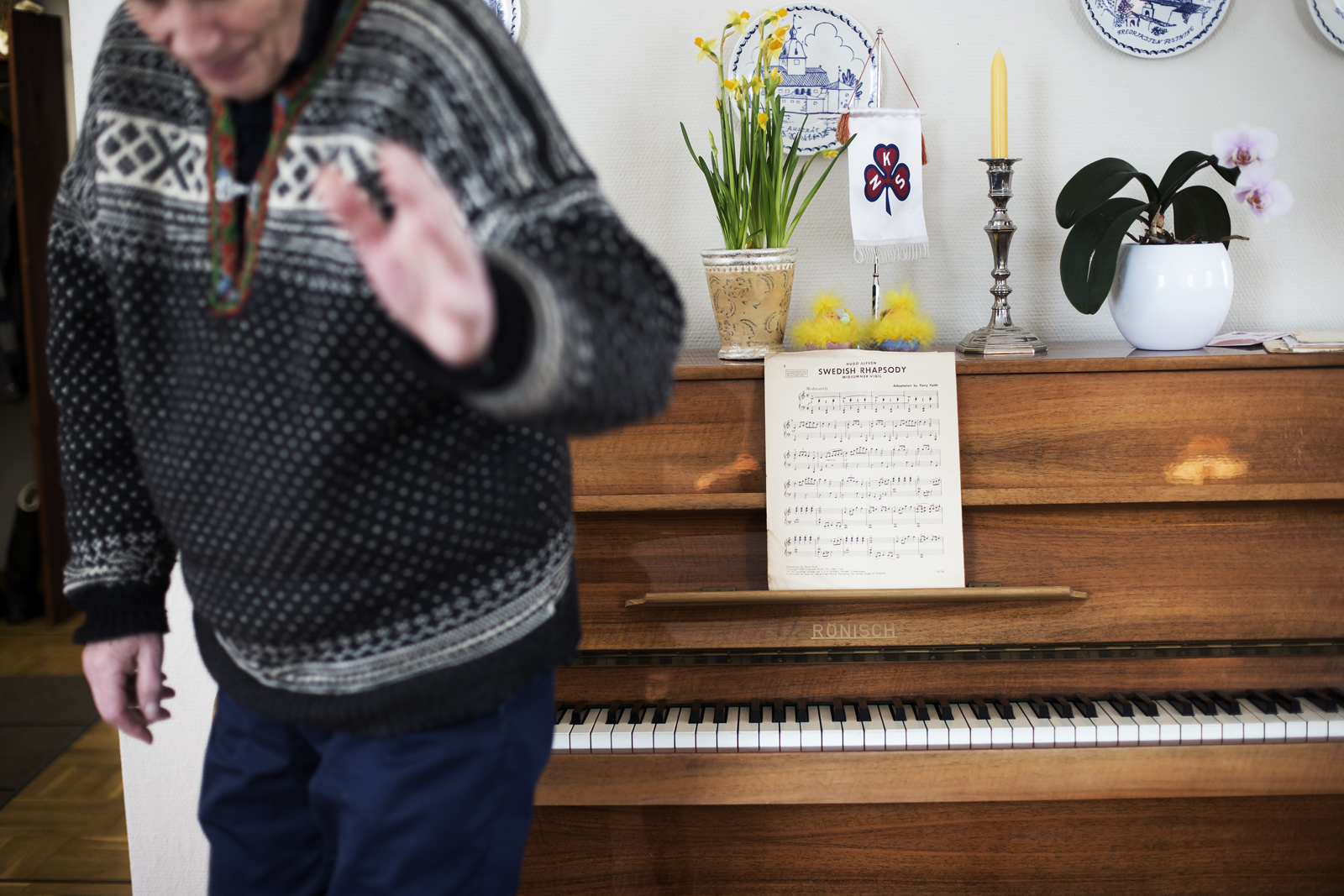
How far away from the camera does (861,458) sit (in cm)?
144

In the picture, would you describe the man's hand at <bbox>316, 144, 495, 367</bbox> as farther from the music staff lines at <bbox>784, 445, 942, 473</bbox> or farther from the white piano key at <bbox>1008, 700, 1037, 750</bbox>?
the white piano key at <bbox>1008, 700, 1037, 750</bbox>

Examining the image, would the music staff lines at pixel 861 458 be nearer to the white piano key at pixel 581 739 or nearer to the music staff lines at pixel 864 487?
the music staff lines at pixel 864 487

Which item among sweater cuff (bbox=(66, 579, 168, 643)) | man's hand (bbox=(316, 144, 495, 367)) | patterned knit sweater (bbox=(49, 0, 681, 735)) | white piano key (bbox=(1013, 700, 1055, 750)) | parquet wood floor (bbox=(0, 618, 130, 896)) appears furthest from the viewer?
parquet wood floor (bbox=(0, 618, 130, 896))

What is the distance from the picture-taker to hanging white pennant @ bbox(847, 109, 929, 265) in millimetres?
1604

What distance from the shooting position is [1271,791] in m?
1.40

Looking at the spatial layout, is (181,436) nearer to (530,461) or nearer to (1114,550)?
(530,461)

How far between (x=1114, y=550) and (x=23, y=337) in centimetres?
393

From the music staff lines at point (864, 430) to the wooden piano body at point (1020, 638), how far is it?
0.06m

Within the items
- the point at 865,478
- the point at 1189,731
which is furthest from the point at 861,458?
the point at 1189,731

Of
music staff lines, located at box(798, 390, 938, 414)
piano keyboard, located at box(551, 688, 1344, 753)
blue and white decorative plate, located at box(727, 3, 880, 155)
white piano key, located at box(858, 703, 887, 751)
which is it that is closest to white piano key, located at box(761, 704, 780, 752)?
piano keyboard, located at box(551, 688, 1344, 753)

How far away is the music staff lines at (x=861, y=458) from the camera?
1431 mm

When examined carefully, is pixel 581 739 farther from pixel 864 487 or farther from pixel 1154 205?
pixel 1154 205

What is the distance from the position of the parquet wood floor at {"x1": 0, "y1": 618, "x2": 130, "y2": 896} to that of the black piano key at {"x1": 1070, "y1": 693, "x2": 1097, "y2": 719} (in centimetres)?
193

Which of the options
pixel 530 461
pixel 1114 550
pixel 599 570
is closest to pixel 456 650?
pixel 530 461
